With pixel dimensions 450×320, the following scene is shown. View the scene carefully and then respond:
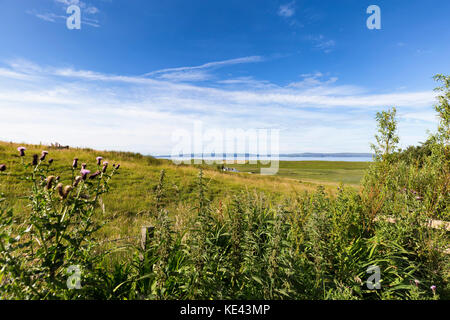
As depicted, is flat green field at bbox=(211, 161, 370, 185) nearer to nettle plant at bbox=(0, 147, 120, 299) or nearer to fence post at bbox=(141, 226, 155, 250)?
fence post at bbox=(141, 226, 155, 250)

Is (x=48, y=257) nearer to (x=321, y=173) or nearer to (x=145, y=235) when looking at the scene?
(x=145, y=235)

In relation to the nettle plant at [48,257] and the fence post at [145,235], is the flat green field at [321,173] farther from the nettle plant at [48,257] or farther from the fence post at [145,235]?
the nettle plant at [48,257]

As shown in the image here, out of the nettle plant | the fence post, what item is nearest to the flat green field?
the fence post

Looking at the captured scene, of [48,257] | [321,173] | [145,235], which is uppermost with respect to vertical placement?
[48,257]

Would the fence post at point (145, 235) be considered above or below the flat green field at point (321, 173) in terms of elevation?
above

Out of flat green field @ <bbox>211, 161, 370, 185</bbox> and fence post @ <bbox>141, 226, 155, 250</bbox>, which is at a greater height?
fence post @ <bbox>141, 226, 155, 250</bbox>

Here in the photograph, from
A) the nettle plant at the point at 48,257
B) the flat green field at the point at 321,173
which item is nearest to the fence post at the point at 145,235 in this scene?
the nettle plant at the point at 48,257

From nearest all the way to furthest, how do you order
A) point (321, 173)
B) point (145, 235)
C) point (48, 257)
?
point (48, 257) → point (145, 235) → point (321, 173)

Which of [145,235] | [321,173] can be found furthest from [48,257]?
[321,173]

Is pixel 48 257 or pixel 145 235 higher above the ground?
pixel 48 257

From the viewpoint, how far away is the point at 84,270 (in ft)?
7.06

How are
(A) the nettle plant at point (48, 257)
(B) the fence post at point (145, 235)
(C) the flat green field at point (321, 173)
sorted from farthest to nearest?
(C) the flat green field at point (321, 173), (B) the fence post at point (145, 235), (A) the nettle plant at point (48, 257)
